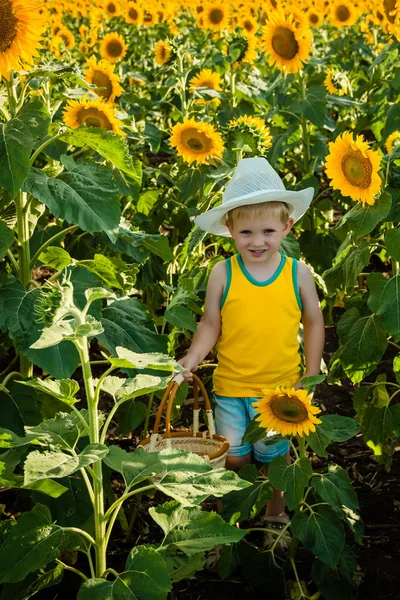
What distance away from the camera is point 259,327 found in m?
3.00

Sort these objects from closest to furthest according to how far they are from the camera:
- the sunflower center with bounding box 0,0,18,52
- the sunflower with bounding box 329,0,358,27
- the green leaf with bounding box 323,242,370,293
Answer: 1. the sunflower center with bounding box 0,0,18,52
2. the green leaf with bounding box 323,242,370,293
3. the sunflower with bounding box 329,0,358,27

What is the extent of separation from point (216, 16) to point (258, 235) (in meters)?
4.05

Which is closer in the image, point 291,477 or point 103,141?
point 291,477

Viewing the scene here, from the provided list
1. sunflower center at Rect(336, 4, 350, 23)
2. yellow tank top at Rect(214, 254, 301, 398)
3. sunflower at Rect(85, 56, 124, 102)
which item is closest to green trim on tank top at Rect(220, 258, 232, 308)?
yellow tank top at Rect(214, 254, 301, 398)

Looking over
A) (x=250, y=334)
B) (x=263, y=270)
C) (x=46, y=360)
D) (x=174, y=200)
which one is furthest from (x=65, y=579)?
(x=174, y=200)

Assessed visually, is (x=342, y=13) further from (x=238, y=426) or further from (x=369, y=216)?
(x=238, y=426)

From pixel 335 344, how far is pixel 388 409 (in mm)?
1580

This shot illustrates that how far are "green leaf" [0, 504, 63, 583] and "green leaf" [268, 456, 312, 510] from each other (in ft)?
2.34

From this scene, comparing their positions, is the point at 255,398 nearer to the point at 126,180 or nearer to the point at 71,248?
the point at 126,180

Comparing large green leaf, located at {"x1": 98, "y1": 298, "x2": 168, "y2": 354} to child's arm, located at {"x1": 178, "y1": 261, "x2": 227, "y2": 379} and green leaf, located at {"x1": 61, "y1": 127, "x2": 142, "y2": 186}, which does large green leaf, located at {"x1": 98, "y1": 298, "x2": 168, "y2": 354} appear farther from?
green leaf, located at {"x1": 61, "y1": 127, "x2": 142, "y2": 186}

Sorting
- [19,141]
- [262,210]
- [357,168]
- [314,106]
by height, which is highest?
[314,106]

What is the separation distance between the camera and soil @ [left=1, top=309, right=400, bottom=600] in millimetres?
2918

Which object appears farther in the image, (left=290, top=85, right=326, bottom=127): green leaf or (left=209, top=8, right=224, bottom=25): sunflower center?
(left=209, top=8, right=224, bottom=25): sunflower center

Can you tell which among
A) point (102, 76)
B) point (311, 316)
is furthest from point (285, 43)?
point (311, 316)
